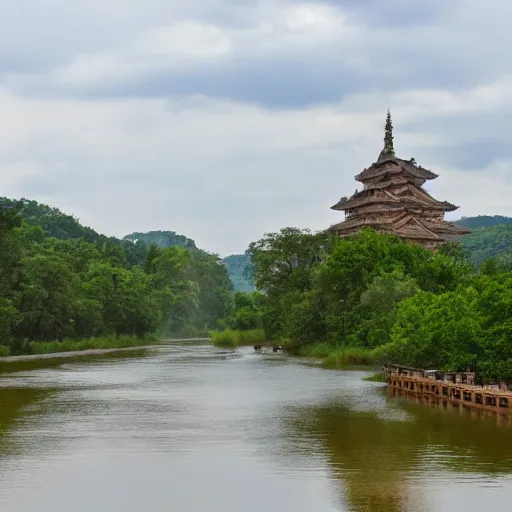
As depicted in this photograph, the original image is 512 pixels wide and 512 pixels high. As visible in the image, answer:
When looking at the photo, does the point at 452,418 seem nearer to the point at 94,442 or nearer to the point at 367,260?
the point at 94,442

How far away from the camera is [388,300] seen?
198 feet

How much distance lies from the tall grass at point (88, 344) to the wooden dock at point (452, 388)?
43073 mm

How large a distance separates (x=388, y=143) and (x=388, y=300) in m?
42.1

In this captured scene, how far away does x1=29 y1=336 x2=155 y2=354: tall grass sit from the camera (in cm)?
8323

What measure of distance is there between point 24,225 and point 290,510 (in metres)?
129

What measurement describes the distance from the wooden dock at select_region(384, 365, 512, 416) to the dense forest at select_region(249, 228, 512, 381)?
31.2 inches

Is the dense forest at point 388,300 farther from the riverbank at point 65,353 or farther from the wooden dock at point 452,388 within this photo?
the riverbank at point 65,353

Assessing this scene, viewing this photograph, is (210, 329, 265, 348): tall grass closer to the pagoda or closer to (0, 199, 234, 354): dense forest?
(0, 199, 234, 354): dense forest

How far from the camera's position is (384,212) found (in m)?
87.4

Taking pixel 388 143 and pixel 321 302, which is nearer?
pixel 321 302

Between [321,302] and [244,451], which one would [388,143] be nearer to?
[321,302]

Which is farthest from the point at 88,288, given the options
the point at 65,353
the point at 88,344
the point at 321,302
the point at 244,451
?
the point at 244,451

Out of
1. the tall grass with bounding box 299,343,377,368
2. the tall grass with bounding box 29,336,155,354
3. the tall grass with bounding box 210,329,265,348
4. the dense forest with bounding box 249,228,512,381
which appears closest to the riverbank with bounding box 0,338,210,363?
the tall grass with bounding box 29,336,155,354

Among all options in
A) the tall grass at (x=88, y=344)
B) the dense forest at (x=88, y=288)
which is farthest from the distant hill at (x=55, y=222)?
the tall grass at (x=88, y=344)
